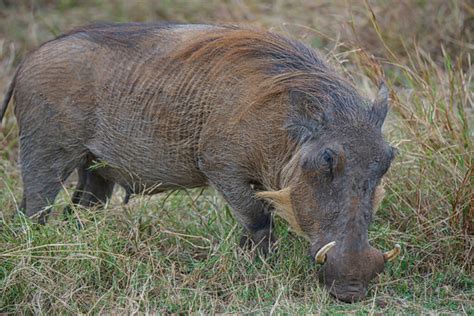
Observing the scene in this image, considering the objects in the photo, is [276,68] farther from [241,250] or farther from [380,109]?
[241,250]

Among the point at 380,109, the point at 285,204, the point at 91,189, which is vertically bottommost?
the point at 91,189

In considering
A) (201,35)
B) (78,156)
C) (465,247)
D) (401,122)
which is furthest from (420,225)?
(78,156)

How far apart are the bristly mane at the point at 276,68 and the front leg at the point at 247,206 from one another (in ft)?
0.98

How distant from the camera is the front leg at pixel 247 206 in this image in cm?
409

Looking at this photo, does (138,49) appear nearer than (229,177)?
No

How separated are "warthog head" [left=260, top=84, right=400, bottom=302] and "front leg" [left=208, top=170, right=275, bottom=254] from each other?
0.32 metres

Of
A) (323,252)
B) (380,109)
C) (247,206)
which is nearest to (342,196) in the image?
(323,252)

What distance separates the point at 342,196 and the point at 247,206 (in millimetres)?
554

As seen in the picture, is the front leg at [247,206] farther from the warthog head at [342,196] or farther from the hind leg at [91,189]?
the hind leg at [91,189]

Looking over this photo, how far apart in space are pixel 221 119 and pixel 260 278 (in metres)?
0.64

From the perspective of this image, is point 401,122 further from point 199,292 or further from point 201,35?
point 199,292

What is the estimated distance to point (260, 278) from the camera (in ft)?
13.0

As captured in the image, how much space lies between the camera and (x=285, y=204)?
3.83m

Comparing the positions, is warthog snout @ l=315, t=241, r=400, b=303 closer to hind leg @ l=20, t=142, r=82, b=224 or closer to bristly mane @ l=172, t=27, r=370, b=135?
bristly mane @ l=172, t=27, r=370, b=135
